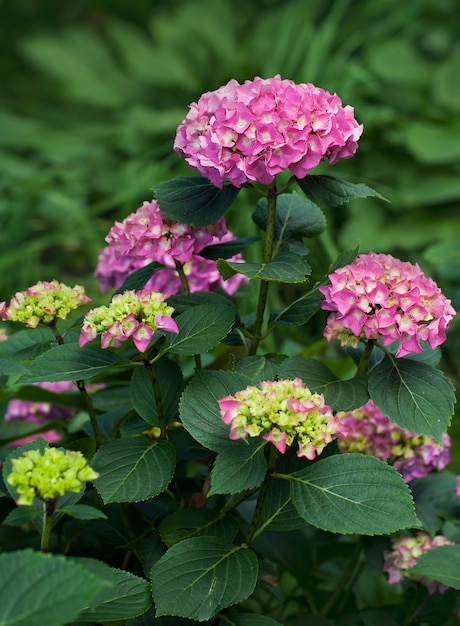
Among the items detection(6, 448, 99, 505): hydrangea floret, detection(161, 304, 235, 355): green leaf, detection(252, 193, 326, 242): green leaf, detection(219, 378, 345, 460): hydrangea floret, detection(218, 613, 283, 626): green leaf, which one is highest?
detection(252, 193, 326, 242): green leaf

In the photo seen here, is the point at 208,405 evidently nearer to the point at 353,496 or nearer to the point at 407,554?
the point at 353,496

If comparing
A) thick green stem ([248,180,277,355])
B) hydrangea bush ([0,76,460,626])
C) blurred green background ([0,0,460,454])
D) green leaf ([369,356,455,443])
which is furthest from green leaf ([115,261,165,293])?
blurred green background ([0,0,460,454])

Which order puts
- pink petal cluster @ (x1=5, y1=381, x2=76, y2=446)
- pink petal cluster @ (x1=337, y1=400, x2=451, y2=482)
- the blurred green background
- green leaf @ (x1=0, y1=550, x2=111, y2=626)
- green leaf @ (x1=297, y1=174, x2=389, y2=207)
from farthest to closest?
the blurred green background < pink petal cluster @ (x1=5, y1=381, x2=76, y2=446) < pink petal cluster @ (x1=337, y1=400, x2=451, y2=482) < green leaf @ (x1=297, y1=174, x2=389, y2=207) < green leaf @ (x1=0, y1=550, x2=111, y2=626)

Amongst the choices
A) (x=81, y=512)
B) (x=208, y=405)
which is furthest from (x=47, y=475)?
(x=208, y=405)

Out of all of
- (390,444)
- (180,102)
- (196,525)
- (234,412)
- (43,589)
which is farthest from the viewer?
(180,102)

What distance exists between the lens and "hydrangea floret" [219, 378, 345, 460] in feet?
1.70

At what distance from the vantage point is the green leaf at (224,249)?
69 cm

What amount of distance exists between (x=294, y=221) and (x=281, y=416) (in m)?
0.25

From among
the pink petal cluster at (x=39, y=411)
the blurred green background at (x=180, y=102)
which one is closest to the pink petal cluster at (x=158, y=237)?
the pink petal cluster at (x=39, y=411)

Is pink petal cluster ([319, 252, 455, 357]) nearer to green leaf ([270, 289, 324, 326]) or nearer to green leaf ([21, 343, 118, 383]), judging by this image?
green leaf ([270, 289, 324, 326])

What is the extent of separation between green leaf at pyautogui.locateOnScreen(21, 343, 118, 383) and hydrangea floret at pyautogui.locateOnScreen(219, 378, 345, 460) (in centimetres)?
11

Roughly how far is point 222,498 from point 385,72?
2.22 m

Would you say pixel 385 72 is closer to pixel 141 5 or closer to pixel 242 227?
pixel 242 227

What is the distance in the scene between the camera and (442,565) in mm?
600
